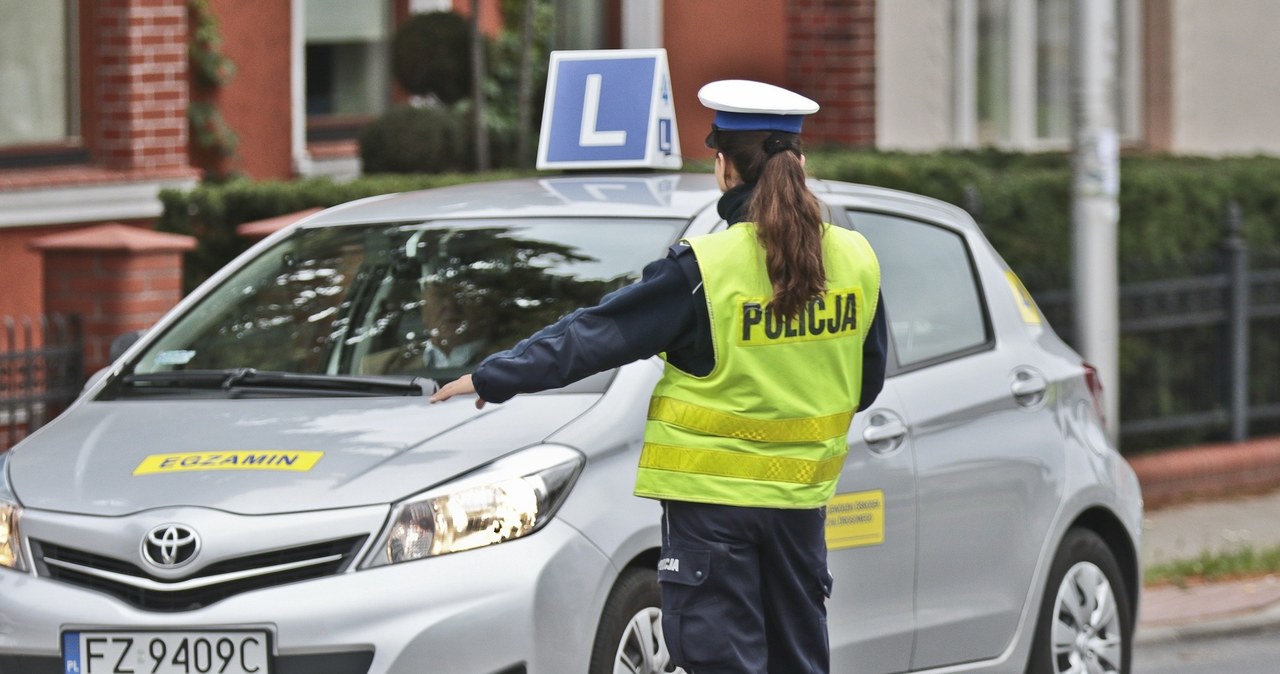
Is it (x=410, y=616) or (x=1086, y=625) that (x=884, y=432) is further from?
(x=410, y=616)

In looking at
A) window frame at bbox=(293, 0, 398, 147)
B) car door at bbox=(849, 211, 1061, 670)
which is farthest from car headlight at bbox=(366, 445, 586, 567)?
window frame at bbox=(293, 0, 398, 147)

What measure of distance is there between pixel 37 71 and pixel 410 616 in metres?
7.46

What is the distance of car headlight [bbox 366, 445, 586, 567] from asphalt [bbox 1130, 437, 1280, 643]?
3938 millimetres

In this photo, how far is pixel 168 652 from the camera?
432 centimetres

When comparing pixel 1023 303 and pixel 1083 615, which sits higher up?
pixel 1023 303

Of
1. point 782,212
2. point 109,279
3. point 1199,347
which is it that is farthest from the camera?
point 1199,347

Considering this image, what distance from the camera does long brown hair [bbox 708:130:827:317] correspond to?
3.98m

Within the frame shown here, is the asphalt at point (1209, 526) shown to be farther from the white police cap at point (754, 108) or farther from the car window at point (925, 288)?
the white police cap at point (754, 108)

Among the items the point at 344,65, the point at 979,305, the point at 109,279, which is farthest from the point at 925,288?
the point at 344,65

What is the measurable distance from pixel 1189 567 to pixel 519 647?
5.11 metres

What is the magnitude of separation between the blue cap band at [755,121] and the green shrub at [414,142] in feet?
24.4

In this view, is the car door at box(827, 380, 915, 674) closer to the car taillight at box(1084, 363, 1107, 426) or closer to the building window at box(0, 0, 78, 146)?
the car taillight at box(1084, 363, 1107, 426)

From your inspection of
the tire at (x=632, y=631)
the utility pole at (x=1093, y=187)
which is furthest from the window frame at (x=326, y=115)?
the tire at (x=632, y=631)

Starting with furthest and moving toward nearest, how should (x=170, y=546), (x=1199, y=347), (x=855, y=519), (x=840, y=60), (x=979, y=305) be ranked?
(x=840, y=60)
(x=1199, y=347)
(x=979, y=305)
(x=855, y=519)
(x=170, y=546)
